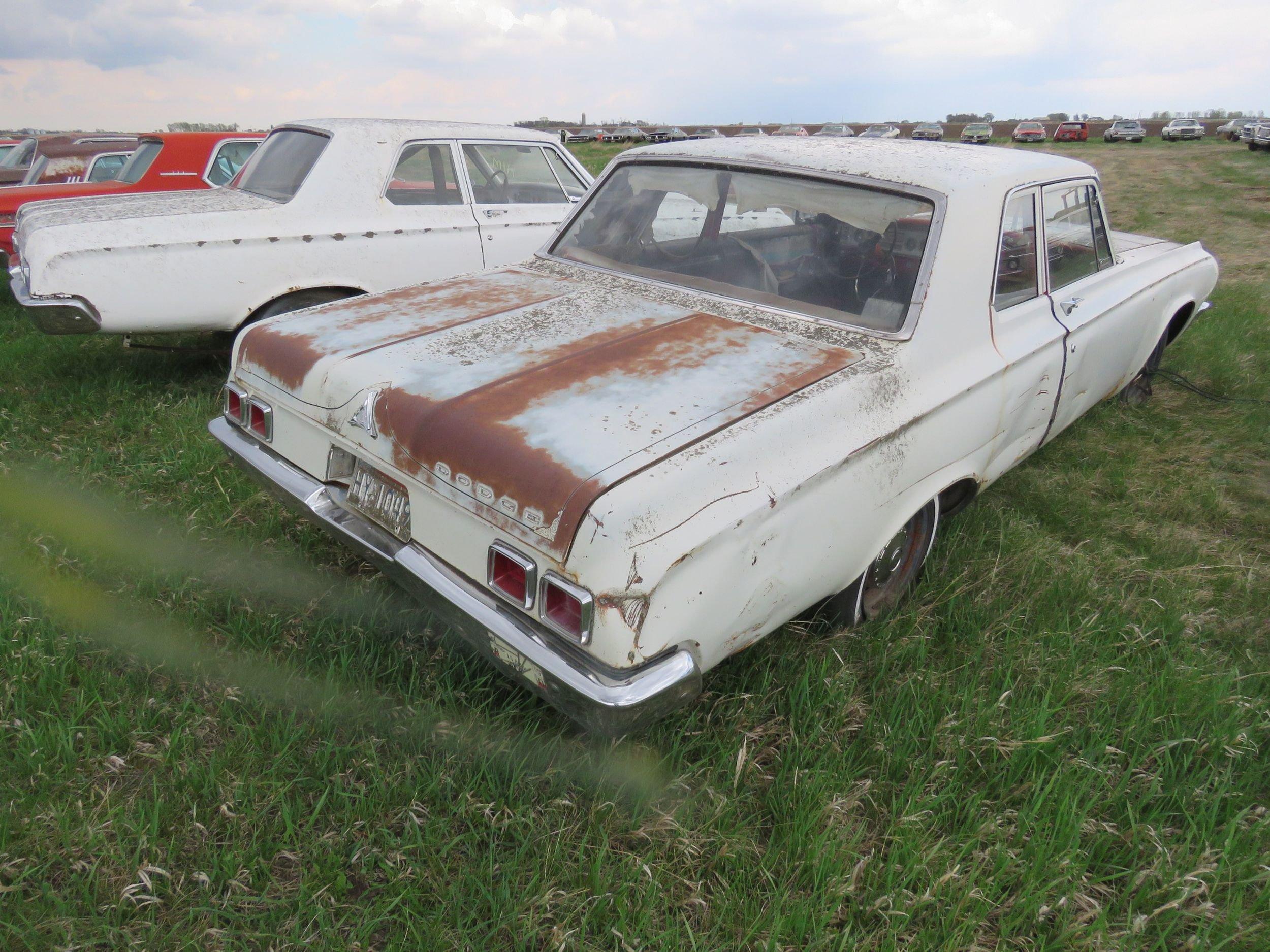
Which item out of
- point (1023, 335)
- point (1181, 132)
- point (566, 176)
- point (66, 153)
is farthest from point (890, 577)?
point (1181, 132)

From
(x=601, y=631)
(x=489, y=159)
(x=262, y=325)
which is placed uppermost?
(x=489, y=159)

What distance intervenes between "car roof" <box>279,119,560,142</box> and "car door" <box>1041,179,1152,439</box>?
11.5 feet

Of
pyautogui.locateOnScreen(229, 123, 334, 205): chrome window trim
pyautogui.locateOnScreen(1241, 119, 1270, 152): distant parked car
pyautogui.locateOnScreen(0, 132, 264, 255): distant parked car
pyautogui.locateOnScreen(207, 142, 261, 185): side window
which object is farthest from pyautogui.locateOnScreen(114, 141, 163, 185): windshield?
pyautogui.locateOnScreen(1241, 119, 1270, 152): distant parked car

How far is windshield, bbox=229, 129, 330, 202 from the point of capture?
4.81 metres

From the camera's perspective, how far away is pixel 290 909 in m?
1.83

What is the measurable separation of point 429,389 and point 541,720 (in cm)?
99

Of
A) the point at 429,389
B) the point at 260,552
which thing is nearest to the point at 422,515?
the point at 429,389

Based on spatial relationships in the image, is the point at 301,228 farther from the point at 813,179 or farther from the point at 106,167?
the point at 106,167

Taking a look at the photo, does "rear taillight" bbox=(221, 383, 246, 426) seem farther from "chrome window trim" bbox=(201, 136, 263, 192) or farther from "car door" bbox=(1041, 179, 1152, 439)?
"chrome window trim" bbox=(201, 136, 263, 192)

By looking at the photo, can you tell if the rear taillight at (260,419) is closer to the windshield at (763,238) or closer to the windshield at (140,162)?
the windshield at (763,238)

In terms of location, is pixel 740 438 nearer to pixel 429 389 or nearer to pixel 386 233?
pixel 429 389

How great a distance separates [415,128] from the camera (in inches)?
201

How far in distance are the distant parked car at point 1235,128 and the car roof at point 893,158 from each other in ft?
129

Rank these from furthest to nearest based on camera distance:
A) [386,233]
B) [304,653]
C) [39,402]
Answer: [386,233] < [39,402] < [304,653]
